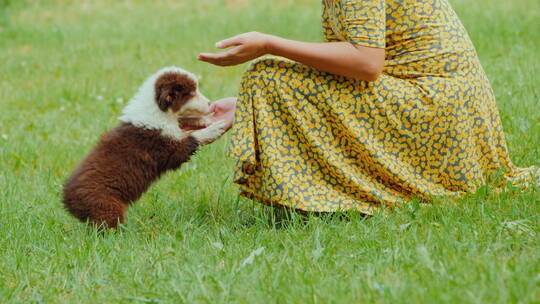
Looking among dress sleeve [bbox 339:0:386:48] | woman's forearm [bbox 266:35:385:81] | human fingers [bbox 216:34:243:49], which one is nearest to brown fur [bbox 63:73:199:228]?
human fingers [bbox 216:34:243:49]

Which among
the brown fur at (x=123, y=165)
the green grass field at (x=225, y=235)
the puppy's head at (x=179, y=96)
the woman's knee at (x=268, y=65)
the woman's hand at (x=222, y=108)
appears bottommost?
the green grass field at (x=225, y=235)

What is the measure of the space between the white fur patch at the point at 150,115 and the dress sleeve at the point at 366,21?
1040 millimetres

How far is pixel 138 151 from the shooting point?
3.50m

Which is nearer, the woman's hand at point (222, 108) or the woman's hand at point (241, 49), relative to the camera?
the woman's hand at point (241, 49)

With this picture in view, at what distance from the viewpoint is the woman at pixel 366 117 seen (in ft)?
10.5

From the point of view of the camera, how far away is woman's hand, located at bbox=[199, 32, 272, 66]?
10.2ft

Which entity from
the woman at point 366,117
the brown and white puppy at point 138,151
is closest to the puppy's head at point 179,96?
the brown and white puppy at point 138,151

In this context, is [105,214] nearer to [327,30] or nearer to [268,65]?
[268,65]

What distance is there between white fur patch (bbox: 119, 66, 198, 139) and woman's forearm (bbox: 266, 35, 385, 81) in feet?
2.43

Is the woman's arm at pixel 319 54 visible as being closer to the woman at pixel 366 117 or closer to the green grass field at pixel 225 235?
the woman at pixel 366 117

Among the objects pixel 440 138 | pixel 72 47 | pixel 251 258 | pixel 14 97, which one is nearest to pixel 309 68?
pixel 440 138

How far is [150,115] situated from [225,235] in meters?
0.78

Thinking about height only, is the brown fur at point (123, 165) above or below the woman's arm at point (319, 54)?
below

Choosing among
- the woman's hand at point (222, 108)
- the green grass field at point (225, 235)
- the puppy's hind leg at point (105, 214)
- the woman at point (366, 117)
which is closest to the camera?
the green grass field at point (225, 235)
